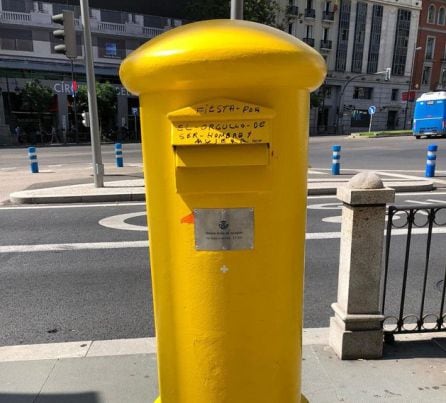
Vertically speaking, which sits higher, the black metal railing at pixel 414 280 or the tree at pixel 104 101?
the tree at pixel 104 101

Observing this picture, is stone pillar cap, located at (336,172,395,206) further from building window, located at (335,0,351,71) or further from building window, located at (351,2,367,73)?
building window, located at (351,2,367,73)

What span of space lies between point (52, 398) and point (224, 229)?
1.91 m

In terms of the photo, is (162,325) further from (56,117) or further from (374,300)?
(56,117)

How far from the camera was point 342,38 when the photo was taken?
56.3 metres

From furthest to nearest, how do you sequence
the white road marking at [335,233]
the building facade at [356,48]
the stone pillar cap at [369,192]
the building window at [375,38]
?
the building window at [375,38] → the building facade at [356,48] → the white road marking at [335,233] → the stone pillar cap at [369,192]

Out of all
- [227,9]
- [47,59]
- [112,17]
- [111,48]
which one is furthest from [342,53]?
[47,59]

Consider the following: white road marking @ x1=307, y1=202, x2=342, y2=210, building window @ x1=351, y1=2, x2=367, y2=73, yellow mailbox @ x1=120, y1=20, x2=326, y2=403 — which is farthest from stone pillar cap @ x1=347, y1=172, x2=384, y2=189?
building window @ x1=351, y1=2, x2=367, y2=73

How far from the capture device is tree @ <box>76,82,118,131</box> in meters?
36.6

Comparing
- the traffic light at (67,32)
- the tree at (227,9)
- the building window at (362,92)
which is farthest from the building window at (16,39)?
the building window at (362,92)

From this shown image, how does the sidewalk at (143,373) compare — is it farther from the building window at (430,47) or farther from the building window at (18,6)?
the building window at (430,47)

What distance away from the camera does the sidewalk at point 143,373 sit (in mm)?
2631

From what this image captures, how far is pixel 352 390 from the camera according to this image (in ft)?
8.72

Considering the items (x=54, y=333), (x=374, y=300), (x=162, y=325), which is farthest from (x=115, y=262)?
(x=162, y=325)

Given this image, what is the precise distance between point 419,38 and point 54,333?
68132 mm
